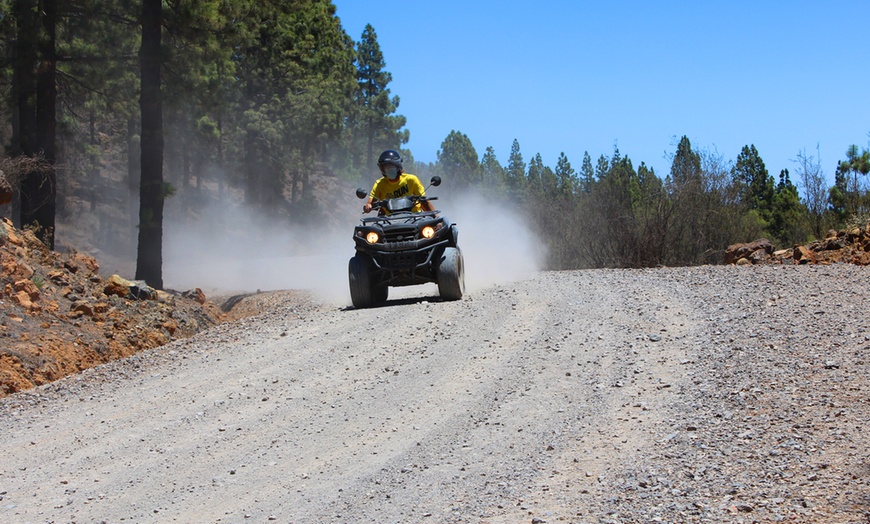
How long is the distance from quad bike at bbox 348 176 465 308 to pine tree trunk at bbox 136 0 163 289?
965 cm

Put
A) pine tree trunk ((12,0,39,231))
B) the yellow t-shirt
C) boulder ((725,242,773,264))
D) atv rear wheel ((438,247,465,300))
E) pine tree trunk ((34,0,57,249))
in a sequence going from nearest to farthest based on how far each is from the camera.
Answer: atv rear wheel ((438,247,465,300)) < the yellow t-shirt < boulder ((725,242,773,264)) < pine tree trunk ((12,0,39,231)) < pine tree trunk ((34,0,57,249))

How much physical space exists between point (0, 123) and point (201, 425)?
1445 inches

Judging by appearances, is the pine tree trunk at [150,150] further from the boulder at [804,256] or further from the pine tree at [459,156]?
the pine tree at [459,156]

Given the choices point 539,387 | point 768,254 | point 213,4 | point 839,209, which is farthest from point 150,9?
point 839,209

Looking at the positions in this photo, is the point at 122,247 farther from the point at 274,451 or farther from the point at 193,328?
the point at 274,451

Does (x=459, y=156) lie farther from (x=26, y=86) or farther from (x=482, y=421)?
(x=482, y=421)

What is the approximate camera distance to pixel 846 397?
811cm

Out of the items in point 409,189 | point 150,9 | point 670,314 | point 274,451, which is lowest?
point 274,451

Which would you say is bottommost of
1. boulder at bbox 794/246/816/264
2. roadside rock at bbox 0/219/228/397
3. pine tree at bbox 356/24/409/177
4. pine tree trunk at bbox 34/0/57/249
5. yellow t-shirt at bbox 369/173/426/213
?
roadside rock at bbox 0/219/228/397

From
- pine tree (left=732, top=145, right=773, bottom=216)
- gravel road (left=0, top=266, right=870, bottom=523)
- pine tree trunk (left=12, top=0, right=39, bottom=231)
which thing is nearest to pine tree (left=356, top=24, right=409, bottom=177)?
pine tree (left=732, top=145, right=773, bottom=216)

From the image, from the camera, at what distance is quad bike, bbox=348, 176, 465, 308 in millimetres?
15180

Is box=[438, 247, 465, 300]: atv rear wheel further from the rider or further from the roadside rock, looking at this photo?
the roadside rock

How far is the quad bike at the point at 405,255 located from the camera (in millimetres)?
15180

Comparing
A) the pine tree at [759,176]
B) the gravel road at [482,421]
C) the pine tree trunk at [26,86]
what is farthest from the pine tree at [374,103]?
the gravel road at [482,421]
